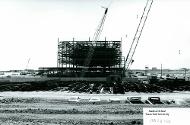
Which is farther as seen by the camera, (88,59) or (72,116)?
(88,59)

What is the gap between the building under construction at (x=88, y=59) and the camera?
230 ft

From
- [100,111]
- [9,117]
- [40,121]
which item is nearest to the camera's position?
[40,121]

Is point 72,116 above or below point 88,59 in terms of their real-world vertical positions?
below

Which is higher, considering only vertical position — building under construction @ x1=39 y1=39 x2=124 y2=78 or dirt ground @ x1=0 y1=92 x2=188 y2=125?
building under construction @ x1=39 y1=39 x2=124 y2=78

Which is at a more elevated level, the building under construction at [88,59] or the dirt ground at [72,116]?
the building under construction at [88,59]

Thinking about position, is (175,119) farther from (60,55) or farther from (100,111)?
(60,55)

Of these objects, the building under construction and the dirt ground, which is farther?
the building under construction

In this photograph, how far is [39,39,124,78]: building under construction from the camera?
70188 mm

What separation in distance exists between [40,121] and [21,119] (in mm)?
1319

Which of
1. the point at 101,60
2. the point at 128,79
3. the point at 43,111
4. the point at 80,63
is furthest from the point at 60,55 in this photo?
the point at 43,111

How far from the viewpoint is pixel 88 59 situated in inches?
2778

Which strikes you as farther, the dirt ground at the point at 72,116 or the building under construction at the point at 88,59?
the building under construction at the point at 88,59

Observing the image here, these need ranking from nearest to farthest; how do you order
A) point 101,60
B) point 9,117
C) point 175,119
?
point 175,119, point 9,117, point 101,60

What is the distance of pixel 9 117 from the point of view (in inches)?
684
